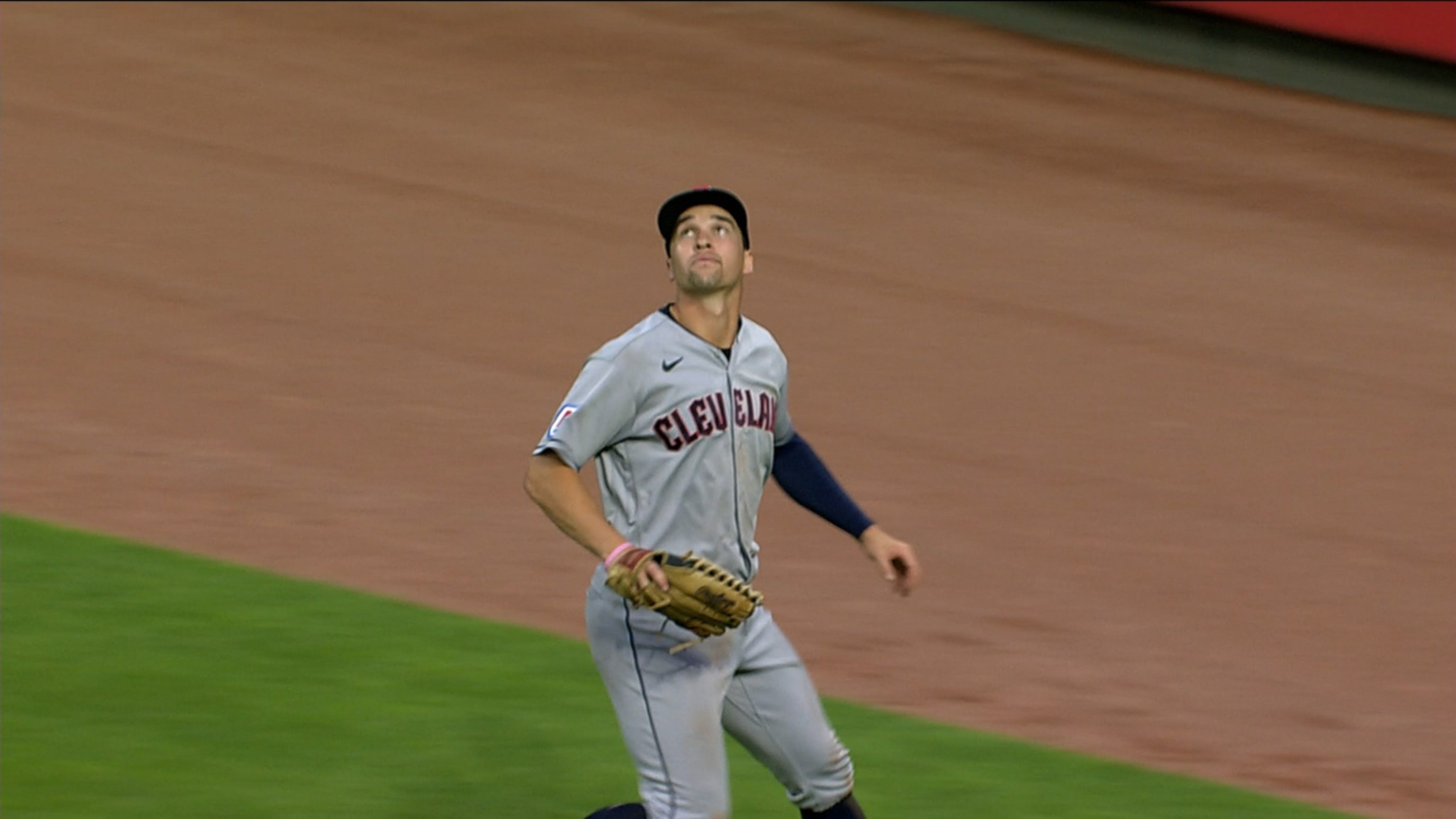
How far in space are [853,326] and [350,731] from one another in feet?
19.7

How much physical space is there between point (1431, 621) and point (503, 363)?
4995mm

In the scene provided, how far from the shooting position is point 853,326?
12438mm

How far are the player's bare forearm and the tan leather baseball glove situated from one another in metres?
0.07

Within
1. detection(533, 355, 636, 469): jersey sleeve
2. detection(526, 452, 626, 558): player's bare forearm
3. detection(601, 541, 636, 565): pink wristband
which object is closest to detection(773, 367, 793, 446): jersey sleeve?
detection(533, 355, 636, 469): jersey sleeve

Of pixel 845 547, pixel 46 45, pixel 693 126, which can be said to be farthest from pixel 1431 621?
pixel 46 45

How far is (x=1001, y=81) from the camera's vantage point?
16875 millimetres

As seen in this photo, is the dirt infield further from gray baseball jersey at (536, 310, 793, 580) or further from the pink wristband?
the pink wristband

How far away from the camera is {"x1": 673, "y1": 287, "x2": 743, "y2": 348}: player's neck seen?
5.03 meters

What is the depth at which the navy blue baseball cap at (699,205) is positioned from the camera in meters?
5.02

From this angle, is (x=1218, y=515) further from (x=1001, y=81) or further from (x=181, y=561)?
(x=1001, y=81)

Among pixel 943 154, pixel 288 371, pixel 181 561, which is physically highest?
pixel 943 154

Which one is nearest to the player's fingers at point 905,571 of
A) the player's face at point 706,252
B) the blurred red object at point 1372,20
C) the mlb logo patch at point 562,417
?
the player's face at point 706,252

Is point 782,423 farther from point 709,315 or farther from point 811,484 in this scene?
point 709,315

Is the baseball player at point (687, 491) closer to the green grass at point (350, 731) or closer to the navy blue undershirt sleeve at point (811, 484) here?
the navy blue undershirt sleeve at point (811, 484)
